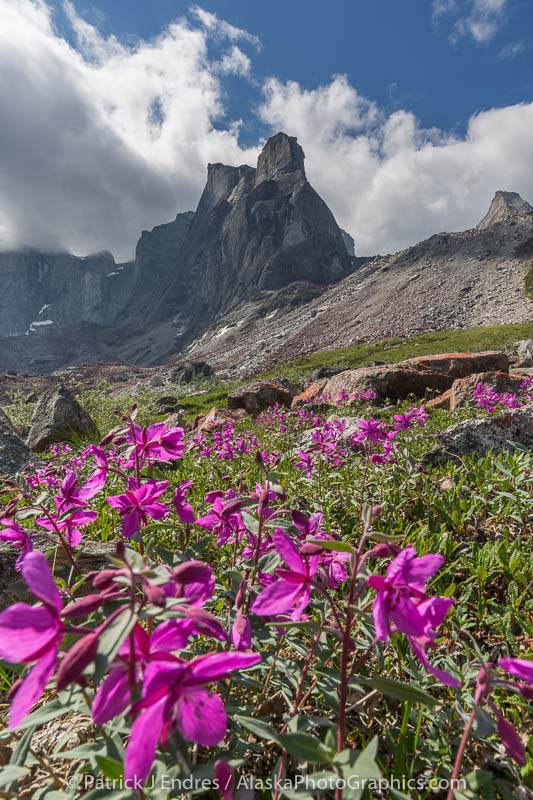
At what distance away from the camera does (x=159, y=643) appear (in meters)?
0.88

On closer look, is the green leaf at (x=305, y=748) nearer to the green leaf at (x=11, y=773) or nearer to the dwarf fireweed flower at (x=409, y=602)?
the dwarf fireweed flower at (x=409, y=602)

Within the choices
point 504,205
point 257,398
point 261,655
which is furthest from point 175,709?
point 504,205

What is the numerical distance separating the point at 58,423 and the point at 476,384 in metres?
11.7

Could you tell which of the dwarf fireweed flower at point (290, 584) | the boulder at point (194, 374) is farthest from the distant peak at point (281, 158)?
the dwarf fireweed flower at point (290, 584)

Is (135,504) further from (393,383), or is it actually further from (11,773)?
(393,383)

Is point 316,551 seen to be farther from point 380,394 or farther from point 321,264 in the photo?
point 321,264

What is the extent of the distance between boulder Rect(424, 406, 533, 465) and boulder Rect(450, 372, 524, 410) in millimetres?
4414

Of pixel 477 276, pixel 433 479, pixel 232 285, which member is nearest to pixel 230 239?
pixel 232 285

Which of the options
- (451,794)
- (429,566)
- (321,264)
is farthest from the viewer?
(321,264)

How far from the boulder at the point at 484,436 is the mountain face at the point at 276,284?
45.9 metres

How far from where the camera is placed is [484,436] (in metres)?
4.94

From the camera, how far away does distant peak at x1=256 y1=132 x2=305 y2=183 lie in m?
128

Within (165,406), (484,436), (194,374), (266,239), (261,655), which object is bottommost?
(165,406)

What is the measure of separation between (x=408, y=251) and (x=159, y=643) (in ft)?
271
